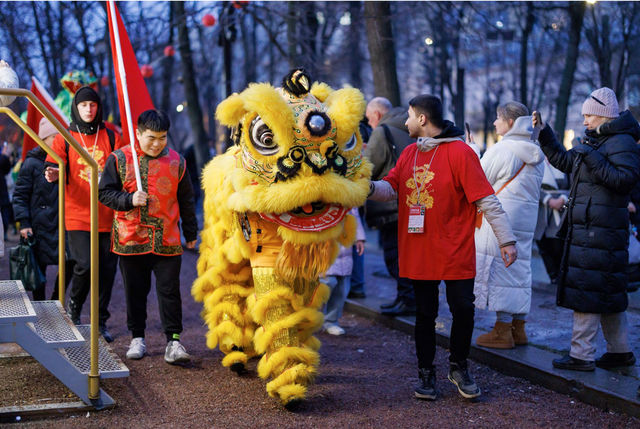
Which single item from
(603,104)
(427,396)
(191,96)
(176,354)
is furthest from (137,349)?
(191,96)

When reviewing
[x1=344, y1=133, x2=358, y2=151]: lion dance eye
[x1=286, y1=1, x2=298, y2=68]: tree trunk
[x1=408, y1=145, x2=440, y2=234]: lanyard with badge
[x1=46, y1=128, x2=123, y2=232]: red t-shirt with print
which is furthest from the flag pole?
[x1=286, y1=1, x2=298, y2=68]: tree trunk

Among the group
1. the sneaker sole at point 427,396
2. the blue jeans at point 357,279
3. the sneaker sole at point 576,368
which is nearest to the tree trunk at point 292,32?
the blue jeans at point 357,279

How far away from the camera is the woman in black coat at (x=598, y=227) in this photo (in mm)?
4793

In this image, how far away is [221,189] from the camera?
4.90 meters

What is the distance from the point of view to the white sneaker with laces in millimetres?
6707

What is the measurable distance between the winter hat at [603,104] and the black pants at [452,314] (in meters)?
1.51

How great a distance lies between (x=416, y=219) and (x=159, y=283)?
2162 millimetres

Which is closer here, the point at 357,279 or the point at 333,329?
the point at 333,329

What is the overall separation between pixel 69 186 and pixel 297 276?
8.21 ft

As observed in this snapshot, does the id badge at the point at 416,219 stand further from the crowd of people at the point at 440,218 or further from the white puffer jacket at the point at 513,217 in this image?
the white puffer jacket at the point at 513,217

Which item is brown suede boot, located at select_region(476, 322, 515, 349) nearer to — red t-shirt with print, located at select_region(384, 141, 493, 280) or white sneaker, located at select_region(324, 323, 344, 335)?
red t-shirt with print, located at select_region(384, 141, 493, 280)

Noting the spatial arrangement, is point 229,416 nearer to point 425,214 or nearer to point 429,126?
point 425,214

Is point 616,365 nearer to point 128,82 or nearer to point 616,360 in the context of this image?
point 616,360

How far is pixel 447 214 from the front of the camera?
4.56m
